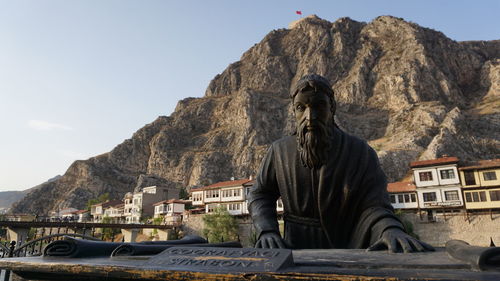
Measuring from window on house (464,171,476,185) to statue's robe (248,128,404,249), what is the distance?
37899 millimetres

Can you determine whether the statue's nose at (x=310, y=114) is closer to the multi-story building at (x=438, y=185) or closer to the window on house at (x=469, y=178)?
the multi-story building at (x=438, y=185)

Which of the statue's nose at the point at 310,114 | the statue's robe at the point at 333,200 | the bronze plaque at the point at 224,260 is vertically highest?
the statue's nose at the point at 310,114

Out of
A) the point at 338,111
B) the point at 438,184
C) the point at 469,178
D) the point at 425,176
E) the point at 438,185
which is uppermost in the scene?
the point at 338,111

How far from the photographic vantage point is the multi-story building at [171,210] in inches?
2027

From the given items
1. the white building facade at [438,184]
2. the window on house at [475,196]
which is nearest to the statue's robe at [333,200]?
the window on house at [475,196]

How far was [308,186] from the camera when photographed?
134 inches

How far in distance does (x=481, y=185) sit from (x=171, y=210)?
4458 centimetres

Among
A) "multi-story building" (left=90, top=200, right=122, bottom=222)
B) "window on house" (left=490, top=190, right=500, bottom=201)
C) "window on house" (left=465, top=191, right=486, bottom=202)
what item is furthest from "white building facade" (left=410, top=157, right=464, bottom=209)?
"multi-story building" (left=90, top=200, right=122, bottom=222)

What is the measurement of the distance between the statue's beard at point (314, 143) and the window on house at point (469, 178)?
3837 centimetres

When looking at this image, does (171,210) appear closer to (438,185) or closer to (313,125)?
(438,185)

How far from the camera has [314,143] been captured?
323 centimetres

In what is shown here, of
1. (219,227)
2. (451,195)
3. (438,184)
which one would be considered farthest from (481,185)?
(219,227)

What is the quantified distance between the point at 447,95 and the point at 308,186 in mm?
95145

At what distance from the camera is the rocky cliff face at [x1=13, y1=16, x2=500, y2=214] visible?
71.0 meters
